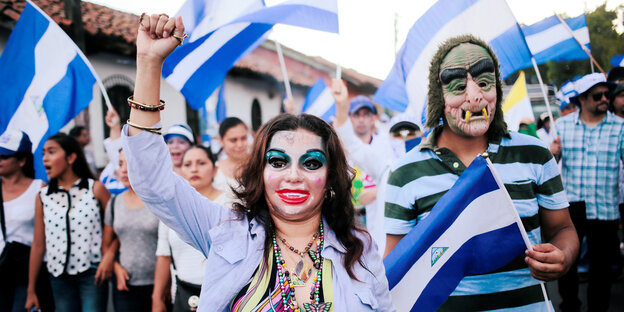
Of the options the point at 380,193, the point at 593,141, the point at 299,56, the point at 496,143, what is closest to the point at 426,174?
the point at 496,143

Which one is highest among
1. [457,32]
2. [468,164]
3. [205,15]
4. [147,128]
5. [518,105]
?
[205,15]

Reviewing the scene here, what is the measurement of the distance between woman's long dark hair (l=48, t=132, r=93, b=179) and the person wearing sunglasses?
181 inches

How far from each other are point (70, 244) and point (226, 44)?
2180 mm

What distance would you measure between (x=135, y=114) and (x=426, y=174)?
130 centimetres

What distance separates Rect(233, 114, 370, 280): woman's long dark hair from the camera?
187cm

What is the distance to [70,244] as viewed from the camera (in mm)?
3932

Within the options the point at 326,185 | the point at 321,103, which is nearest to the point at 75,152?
the point at 326,185

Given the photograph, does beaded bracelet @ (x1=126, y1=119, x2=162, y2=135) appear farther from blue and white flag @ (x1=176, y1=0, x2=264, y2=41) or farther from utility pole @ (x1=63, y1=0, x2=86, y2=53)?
utility pole @ (x1=63, y1=0, x2=86, y2=53)

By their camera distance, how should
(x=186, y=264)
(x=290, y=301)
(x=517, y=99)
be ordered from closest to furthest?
(x=290, y=301)
(x=186, y=264)
(x=517, y=99)

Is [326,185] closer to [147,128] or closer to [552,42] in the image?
[147,128]

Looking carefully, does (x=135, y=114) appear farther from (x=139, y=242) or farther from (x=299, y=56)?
(x=299, y=56)

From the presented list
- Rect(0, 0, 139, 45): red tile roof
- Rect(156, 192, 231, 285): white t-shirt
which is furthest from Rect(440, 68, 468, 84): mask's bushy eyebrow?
Rect(0, 0, 139, 45): red tile roof

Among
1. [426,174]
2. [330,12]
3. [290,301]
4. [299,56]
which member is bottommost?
[290,301]

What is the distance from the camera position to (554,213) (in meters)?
2.14
